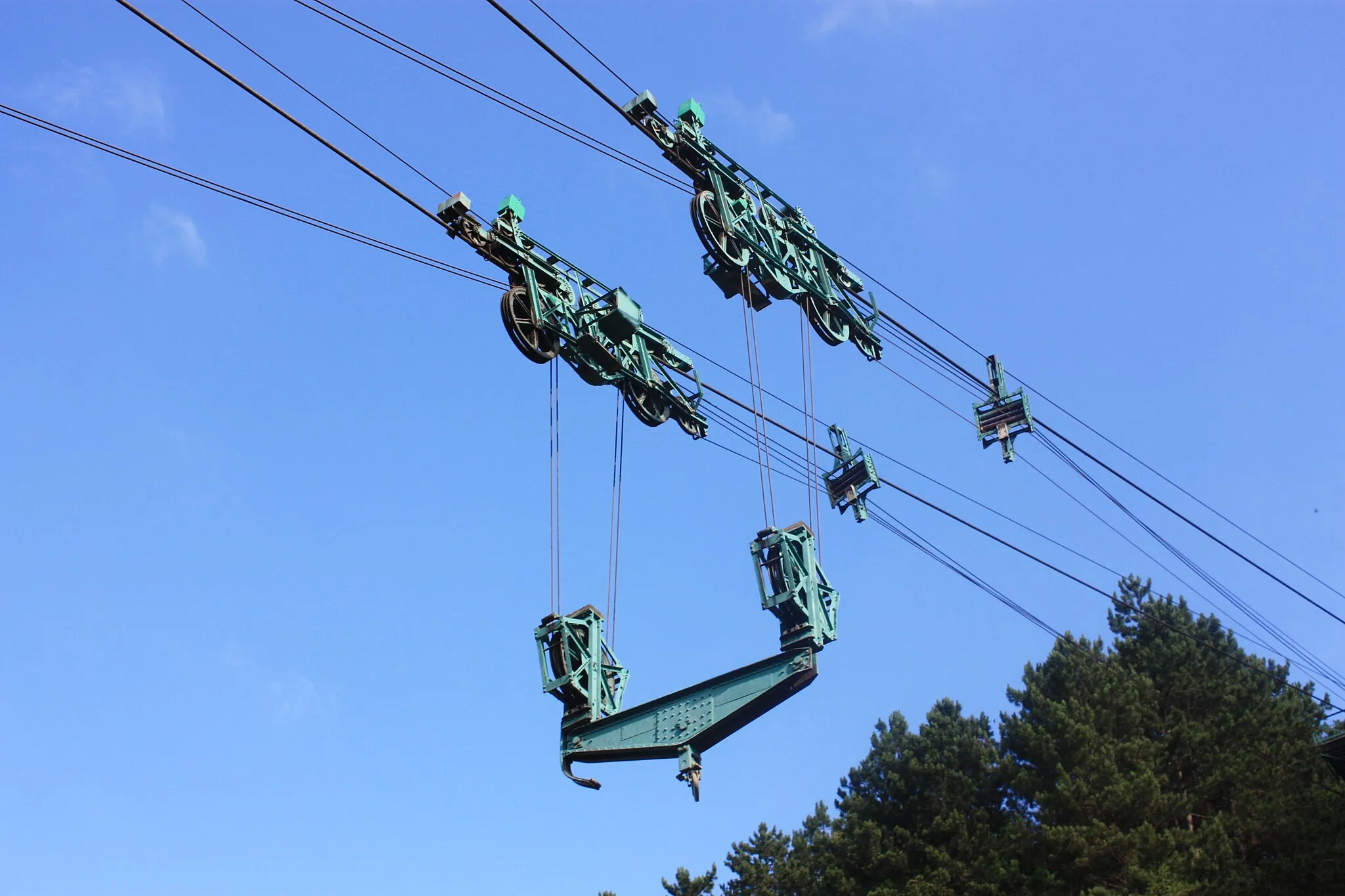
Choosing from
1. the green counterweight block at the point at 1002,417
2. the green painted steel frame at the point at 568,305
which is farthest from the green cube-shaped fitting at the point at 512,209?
the green counterweight block at the point at 1002,417

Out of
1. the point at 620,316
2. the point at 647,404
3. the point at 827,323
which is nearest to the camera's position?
the point at 620,316

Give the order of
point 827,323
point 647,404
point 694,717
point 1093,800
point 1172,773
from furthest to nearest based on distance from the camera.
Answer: point 1172,773, point 1093,800, point 827,323, point 647,404, point 694,717

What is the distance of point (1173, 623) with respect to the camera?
45.2 m

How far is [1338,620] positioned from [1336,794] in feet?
12.8

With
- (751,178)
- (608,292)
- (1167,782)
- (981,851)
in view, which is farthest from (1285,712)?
(608,292)

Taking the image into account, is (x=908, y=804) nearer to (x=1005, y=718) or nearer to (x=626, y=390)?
(x=1005, y=718)

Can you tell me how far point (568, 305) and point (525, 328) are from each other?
816mm

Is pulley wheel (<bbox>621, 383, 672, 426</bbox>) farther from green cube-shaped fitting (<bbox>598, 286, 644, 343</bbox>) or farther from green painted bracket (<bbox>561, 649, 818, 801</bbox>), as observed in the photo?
green painted bracket (<bbox>561, 649, 818, 801</bbox>)

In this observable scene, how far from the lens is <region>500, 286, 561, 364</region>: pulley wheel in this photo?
2088cm

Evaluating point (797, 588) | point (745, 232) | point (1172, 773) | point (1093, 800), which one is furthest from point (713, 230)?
point (1172, 773)

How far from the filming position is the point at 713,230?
2308 cm

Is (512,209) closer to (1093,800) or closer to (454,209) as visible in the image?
(454,209)

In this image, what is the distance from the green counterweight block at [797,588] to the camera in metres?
17.6

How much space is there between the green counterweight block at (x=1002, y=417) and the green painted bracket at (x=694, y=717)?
40.4ft
